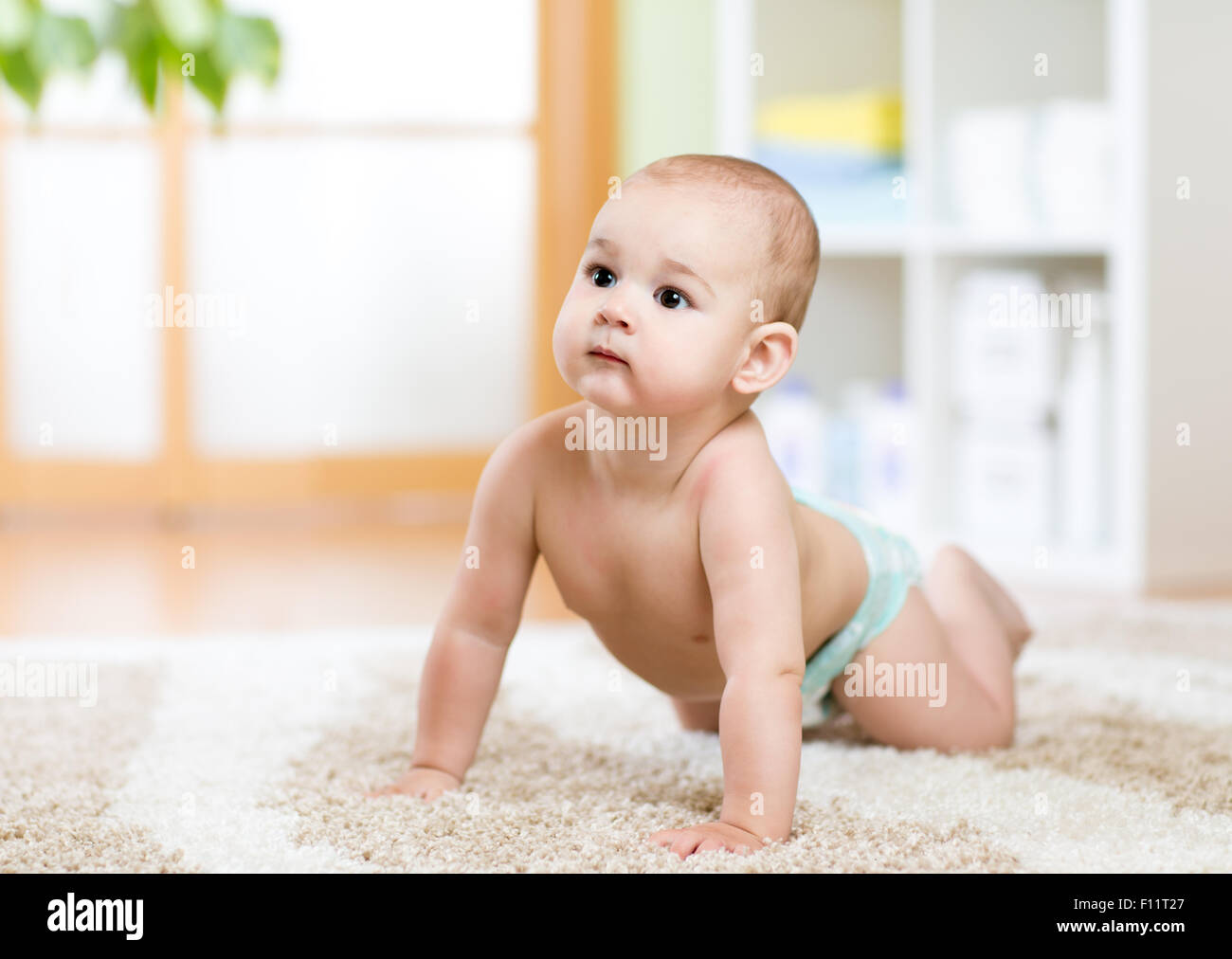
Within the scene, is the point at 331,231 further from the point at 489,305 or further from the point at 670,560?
the point at 670,560

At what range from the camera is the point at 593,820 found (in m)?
0.80

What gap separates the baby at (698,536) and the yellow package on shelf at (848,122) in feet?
4.02

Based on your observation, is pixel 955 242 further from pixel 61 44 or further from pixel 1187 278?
pixel 61 44

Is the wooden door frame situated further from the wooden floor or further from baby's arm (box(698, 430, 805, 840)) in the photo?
baby's arm (box(698, 430, 805, 840))

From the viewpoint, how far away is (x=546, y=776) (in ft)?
3.01

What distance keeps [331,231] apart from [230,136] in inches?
9.4

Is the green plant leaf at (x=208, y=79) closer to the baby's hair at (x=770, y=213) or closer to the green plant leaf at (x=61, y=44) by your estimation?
the green plant leaf at (x=61, y=44)

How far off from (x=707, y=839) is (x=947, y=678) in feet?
1.02

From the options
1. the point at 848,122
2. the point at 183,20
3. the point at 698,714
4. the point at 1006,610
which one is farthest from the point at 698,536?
the point at 848,122

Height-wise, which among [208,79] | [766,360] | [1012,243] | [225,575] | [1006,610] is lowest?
[225,575]

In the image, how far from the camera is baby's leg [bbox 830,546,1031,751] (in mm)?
978

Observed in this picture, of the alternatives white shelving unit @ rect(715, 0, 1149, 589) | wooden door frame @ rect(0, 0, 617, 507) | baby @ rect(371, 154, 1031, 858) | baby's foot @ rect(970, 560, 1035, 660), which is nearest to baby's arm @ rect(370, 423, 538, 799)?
baby @ rect(371, 154, 1031, 858)

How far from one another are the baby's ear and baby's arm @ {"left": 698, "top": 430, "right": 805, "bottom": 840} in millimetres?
38
